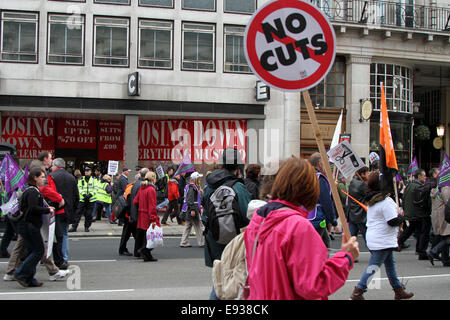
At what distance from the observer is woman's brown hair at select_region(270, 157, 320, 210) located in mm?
3057

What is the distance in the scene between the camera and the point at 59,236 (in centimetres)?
998

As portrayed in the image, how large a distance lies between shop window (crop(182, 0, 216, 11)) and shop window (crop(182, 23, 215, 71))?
709 millimetres

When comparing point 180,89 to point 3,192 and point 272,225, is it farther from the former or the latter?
point 272,225

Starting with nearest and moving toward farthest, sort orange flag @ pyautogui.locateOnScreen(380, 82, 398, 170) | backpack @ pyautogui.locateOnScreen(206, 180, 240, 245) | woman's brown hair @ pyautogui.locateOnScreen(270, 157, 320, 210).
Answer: woman's brown hair @ pyautogui.locateOnScreen(270, 157, 320, 210) < backpack @ pyautogui.locateOnScreen(206, 180, 240, 245) < orange flag @ pyautogui.locateOnScreen(380, 82, 398, 170)

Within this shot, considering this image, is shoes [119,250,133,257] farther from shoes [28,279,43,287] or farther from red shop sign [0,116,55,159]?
red shop sign [0,116,55,159]

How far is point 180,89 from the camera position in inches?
940

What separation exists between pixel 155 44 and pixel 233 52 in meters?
3.41

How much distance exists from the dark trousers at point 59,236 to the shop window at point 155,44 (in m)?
14.5

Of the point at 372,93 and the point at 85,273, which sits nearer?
the point at 85,273

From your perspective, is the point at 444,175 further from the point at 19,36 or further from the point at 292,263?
the point at 19,36

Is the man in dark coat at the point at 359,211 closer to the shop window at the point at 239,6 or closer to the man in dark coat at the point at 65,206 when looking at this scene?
the man in dark coat at the point at 65,206

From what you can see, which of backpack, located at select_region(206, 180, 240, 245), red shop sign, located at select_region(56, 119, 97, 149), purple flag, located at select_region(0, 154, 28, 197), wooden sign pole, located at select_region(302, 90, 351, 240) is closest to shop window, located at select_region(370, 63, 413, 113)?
red shop sign, located at select_region(56, 119, 97, 149)

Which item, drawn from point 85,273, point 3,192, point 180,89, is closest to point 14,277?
point 85,273

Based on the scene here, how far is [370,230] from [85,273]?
4.98 metres
